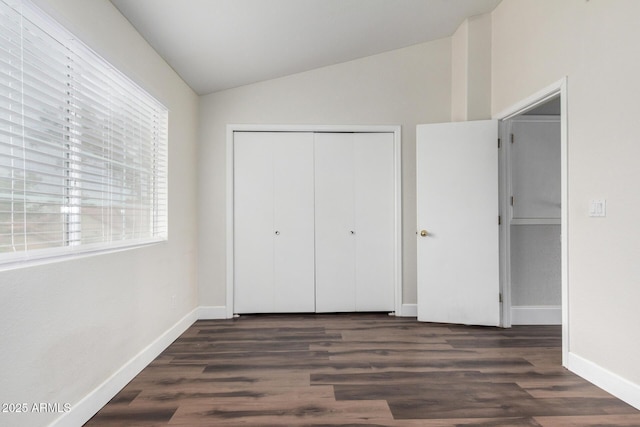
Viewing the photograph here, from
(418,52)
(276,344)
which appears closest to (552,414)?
(276,344)

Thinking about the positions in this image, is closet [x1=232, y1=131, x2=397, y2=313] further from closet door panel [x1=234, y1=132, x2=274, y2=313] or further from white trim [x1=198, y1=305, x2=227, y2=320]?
white trim [x1=198, y1=305, x2=227, y2=320]

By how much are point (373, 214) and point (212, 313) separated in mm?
2052

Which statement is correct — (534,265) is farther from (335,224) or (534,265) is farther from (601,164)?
(335,224)

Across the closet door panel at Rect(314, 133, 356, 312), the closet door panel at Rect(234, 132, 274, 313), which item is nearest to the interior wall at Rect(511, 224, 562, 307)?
the closet door panel at Rect(314, 133, 356, 312)

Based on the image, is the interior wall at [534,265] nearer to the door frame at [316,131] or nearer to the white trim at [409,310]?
the white trim at [409,310]

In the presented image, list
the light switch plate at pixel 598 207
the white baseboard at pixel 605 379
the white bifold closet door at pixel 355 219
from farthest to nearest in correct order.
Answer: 1. the white bifold closet door at pixel 355 219
2. the light switch plate at pixel 598 207
3. the white baseboard at pixel 605 379

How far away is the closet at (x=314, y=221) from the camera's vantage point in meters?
3.94

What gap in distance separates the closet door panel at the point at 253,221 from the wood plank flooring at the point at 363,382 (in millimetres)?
562

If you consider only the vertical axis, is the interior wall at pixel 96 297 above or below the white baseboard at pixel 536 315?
above

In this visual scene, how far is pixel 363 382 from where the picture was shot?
2318 millimetres

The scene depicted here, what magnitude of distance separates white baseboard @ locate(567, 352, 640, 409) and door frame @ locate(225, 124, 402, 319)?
1.69 metres

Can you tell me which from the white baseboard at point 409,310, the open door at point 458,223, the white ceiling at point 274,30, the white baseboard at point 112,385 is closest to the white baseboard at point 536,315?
the open door at point 458,223

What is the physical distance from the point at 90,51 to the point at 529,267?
4031mm

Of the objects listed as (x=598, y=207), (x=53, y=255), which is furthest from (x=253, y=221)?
(x=598, y=207)
